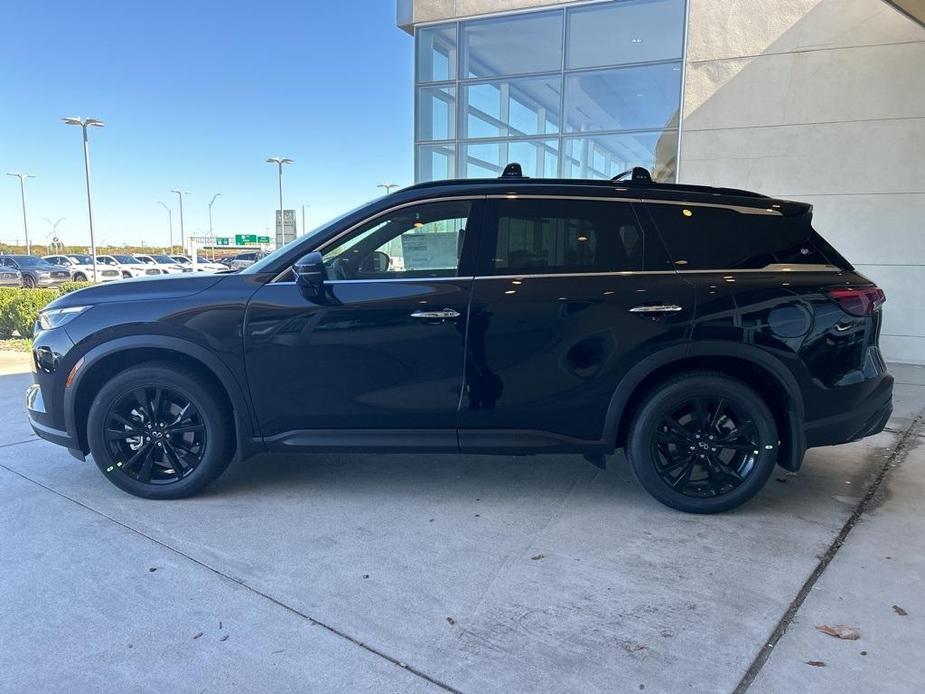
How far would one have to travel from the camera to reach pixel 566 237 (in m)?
3.71

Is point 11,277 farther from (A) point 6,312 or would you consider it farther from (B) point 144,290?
(B) point 144,290

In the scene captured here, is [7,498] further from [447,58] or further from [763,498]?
[447,58]

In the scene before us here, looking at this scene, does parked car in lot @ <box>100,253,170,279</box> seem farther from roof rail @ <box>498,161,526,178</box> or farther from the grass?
roof rail @ <box>498,161,526,178</box>

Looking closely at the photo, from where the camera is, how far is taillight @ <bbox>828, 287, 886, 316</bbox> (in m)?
3.63

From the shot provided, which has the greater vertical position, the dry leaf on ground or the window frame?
the window frame

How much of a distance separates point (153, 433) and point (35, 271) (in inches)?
1261

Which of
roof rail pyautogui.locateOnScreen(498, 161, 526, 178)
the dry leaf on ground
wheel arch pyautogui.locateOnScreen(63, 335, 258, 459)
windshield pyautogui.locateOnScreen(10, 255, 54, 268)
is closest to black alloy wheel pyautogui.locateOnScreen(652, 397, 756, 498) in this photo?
the dry leaf on ground

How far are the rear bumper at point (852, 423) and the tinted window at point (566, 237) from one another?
4.44 ft

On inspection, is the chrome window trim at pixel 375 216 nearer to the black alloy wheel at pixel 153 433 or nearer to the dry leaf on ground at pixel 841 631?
the black alloy wheel at pixel 153 433

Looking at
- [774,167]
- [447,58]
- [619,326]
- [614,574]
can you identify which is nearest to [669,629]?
[614,574]

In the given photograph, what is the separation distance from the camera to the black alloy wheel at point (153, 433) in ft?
12.6

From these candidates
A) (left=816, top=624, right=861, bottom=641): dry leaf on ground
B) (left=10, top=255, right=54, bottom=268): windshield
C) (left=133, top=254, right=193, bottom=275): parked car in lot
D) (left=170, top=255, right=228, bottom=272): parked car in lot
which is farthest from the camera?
(left=133, top=254, right=193, bottom=275): parked car in lot

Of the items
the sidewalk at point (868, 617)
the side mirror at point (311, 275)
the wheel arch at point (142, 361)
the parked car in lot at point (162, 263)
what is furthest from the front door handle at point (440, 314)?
the parked car in lot at point (162, 263)

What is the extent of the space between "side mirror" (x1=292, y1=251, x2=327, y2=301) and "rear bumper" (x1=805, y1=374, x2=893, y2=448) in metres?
2.84
